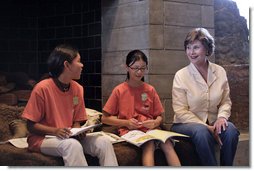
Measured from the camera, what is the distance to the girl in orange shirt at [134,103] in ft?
6.35

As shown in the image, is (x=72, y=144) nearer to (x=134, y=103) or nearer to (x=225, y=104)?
(x=134, y=103)

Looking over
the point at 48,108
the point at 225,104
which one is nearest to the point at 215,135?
the point at 225,104

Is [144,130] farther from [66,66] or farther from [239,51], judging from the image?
[239,51]

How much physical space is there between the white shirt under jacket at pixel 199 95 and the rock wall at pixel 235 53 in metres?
0.04

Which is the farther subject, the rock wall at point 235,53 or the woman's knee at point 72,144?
the rock wall at point 235,53

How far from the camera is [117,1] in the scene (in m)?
2.03

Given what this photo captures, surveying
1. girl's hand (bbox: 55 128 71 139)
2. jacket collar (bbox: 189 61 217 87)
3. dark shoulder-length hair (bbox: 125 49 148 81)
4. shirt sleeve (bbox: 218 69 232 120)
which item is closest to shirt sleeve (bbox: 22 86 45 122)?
girl's hand (bbox: 55 128 71 139)

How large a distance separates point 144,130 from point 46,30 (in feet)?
2.32

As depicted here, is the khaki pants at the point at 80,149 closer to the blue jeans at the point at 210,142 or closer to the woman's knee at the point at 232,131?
the blue jeans at the point at 210,142

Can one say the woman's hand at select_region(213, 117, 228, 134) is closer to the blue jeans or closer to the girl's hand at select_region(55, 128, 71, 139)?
the blue jeans

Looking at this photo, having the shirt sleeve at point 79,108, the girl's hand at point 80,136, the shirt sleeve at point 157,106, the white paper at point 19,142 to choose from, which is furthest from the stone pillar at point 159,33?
the white paper at point 19,142

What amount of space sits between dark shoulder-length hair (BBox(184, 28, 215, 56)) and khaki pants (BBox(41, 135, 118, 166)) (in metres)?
0.63

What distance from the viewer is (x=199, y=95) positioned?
199 cm

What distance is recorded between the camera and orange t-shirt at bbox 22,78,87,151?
1.81 meters
